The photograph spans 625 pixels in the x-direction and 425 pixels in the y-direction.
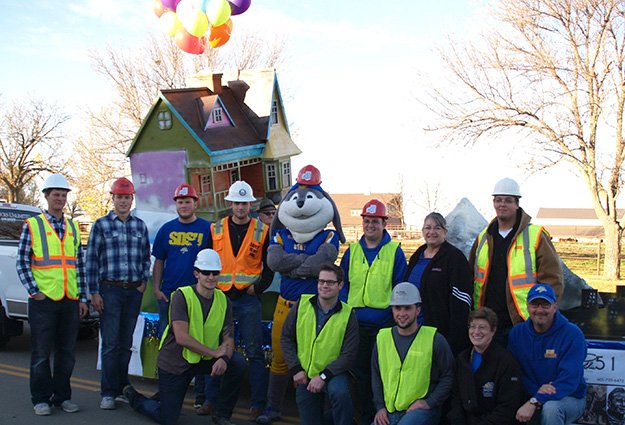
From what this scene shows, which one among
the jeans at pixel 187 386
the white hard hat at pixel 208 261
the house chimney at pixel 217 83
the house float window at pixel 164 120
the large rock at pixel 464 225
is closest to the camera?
the white hard hat at pixel 208 261

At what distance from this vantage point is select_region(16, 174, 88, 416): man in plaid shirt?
19.0ft

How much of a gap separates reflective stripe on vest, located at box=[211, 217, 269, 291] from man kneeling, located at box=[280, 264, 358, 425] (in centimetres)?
89

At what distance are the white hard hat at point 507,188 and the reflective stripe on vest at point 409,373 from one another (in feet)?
3.82

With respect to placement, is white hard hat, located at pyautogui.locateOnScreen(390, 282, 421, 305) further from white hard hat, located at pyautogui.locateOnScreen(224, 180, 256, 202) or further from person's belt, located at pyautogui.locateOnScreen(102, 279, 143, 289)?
person's belt, located at pyautogui.locateOnScreen(102, 279, 143, 289)

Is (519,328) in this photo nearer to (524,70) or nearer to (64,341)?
(64,341)

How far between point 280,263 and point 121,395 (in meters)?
2.06

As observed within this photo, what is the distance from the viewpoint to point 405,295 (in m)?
4.73

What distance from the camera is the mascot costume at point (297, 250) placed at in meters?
5.71

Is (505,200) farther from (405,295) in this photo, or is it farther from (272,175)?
(272,175)

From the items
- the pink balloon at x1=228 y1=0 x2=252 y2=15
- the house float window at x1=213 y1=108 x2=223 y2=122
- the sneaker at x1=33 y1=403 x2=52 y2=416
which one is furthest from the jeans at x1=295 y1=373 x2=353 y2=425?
the pink balloon at x1=228 y1=0 x2=252 y2=15

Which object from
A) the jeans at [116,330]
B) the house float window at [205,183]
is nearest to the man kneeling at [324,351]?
the jeans at [116,330]

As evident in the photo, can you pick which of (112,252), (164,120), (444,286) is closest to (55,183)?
(112,252)

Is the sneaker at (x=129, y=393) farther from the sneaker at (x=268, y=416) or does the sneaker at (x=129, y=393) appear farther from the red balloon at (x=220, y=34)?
the red balloon at (x=220, y=34)

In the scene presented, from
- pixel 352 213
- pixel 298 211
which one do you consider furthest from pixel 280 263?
pixel 352 213
